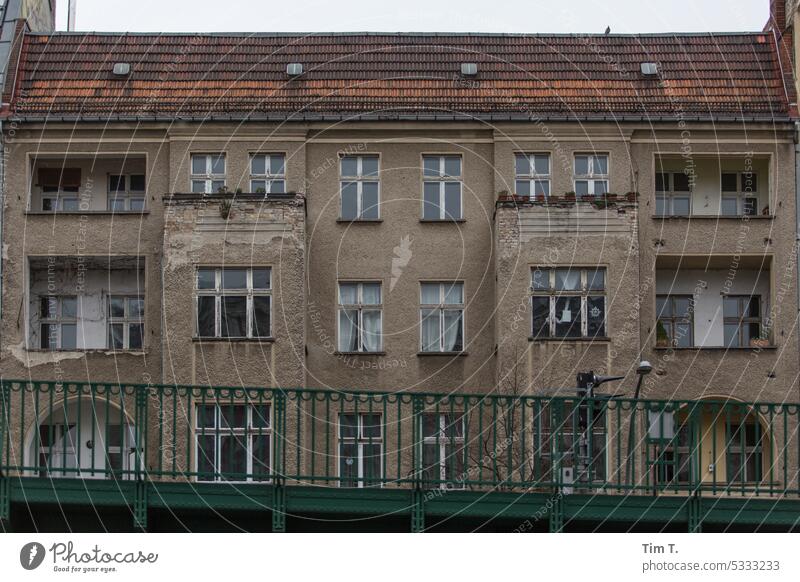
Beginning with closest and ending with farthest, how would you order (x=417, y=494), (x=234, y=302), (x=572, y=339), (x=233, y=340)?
(x=417, y=494) < (x=233, y=340) < (x=572, y=339) < (x=234, y=302)

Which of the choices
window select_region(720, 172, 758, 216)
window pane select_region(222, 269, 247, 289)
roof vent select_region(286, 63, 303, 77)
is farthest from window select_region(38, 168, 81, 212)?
window select_region(720, 172, 758, 216)

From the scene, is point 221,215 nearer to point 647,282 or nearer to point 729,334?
point 647,282

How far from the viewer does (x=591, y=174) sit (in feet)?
121

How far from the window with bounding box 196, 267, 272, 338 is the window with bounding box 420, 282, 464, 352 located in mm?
3688

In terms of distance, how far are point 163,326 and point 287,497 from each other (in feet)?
50.6

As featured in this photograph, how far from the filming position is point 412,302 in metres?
36.7

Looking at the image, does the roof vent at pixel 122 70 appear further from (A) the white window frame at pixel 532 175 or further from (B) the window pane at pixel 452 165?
(A) the white window frame at pixel 532 175

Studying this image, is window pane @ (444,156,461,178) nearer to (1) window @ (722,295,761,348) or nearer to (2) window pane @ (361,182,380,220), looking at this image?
(2) window pane @ (361,182,380,220)

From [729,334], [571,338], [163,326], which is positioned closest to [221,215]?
[163,326]

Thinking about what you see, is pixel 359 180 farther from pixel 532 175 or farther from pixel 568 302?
pixel 568 302

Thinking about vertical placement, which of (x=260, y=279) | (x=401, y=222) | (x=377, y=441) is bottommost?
(x=377, y=441)

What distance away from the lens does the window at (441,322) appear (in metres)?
36.8

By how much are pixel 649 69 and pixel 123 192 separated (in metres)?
12.3

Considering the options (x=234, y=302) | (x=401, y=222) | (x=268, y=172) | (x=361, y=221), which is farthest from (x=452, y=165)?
(x=234, y=302)
